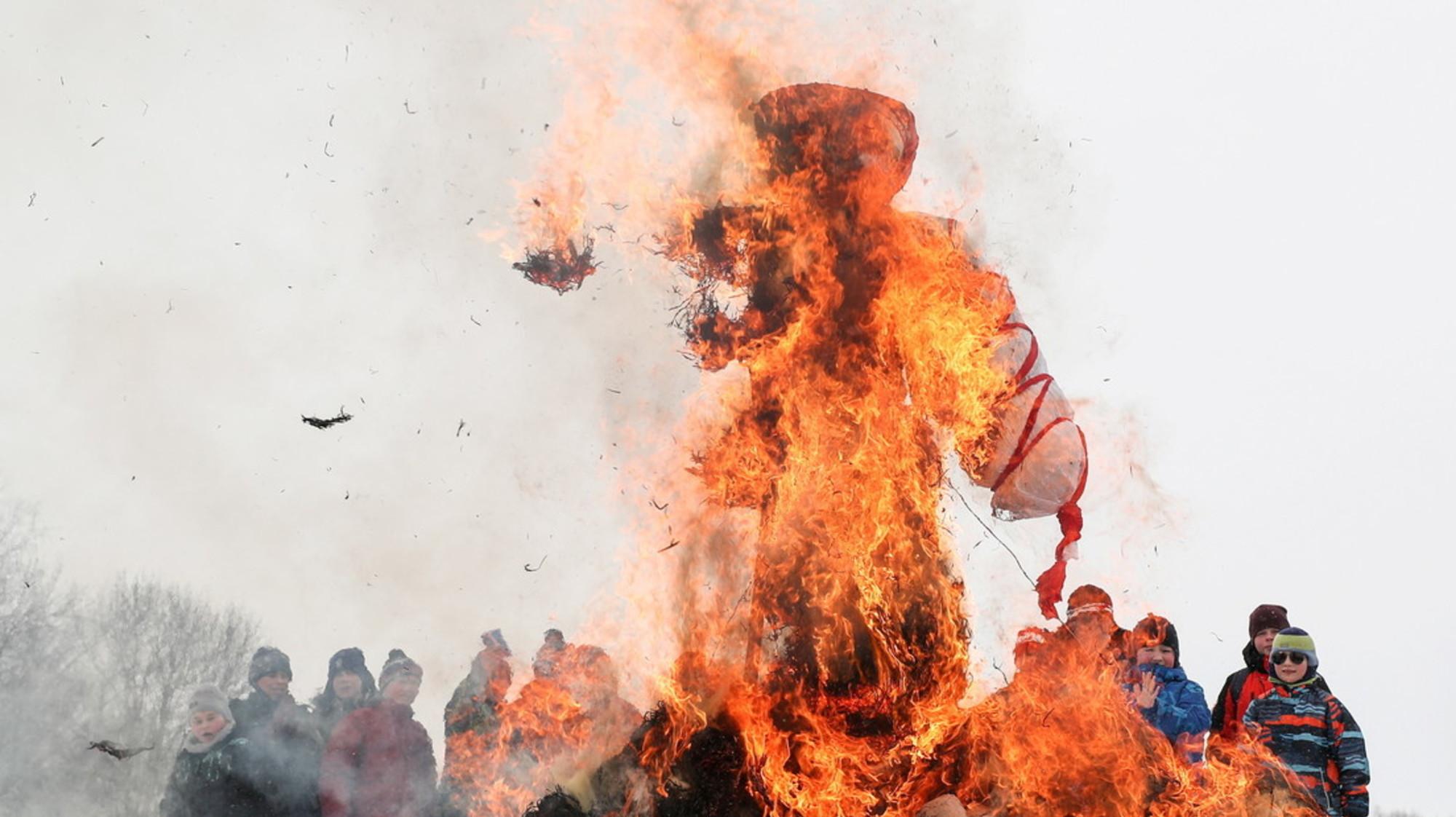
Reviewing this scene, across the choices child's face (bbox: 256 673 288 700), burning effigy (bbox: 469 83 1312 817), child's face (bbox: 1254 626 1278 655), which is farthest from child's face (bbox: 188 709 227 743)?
child's face (bbox: 1254 626 1278 655)

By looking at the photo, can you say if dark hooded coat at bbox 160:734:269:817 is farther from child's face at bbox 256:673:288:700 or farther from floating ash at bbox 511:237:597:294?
floating ash at bbox 511:237:597:294

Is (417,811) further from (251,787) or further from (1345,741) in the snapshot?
(1345,741)

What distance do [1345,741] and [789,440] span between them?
3.35 metres

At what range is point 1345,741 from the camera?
6.71m

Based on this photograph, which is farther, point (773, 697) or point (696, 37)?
point (696, 37)

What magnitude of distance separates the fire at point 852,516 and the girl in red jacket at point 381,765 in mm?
853

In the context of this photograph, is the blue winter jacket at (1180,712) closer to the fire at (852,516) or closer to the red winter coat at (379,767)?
the fire at (852,516)

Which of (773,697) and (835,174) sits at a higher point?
(835,174)

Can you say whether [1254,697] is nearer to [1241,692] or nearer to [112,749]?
[1241,692]

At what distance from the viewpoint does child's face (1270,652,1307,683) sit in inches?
274

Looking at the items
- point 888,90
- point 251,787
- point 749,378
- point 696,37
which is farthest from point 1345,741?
point 251,787

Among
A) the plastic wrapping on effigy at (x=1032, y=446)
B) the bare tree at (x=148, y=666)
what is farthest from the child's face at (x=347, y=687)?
the plastic wrapping on effigy at (x=1032, y=446)

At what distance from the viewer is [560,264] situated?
800cm

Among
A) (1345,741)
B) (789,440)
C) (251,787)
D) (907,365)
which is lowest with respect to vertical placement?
(251,787)
